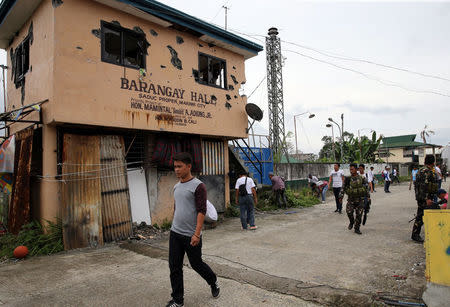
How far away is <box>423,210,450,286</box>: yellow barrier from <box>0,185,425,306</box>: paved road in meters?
0.61

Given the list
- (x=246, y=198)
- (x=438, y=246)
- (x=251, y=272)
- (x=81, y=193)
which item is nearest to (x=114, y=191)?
(x=81, y=193)

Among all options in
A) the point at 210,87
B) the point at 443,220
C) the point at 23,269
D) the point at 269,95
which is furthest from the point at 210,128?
the point at 269,95

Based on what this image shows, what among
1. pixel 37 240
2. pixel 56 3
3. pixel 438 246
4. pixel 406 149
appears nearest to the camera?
pixel 438 246

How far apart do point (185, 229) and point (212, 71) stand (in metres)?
8.52

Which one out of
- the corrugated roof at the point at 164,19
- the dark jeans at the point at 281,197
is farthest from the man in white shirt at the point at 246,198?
the corrugated roof at the point at 164,19

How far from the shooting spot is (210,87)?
10.4m

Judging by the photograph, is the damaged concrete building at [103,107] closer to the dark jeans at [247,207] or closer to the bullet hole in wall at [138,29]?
the bullet hole in wall at [138,29]

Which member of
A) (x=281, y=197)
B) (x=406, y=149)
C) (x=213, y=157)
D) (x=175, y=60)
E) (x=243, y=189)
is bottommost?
(x=281, y=197)

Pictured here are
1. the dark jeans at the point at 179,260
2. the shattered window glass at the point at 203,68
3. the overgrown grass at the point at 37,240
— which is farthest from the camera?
the shattered window glass at the point at 203,68

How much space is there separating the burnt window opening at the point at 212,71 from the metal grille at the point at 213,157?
7.42ft

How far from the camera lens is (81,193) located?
7.14 m

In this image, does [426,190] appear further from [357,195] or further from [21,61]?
[21,61]

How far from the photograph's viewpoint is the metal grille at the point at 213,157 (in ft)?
35.4

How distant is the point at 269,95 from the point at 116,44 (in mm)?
16171
